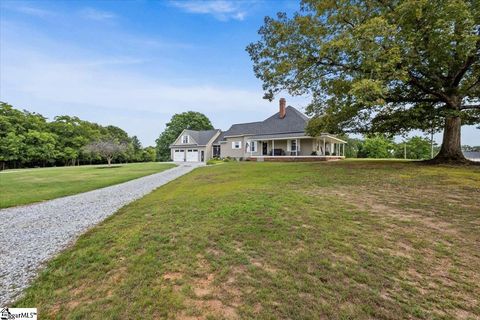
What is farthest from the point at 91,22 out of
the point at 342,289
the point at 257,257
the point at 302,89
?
the point at 342,289

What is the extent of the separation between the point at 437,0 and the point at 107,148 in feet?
123

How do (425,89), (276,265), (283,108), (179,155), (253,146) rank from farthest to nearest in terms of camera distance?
1. (179,155)
2. (253,146)
3. (283,108)
4. (425,89)
5. (276,265)

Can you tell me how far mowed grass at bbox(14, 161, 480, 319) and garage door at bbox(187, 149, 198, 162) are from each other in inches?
1337

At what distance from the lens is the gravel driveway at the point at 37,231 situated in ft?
11.5

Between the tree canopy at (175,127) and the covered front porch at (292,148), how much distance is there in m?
29.1

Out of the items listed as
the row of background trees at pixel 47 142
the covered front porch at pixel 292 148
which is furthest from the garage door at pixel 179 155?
the covered front porch at pixel 292 148

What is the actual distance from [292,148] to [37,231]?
23.4m

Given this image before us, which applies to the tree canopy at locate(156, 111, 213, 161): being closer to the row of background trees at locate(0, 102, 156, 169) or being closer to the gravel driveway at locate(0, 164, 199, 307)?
the row of background trees at locate(0, 102, 156, 169)

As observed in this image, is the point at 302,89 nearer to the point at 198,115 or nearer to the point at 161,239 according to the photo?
the point at 161,239

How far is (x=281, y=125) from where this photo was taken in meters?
27.8

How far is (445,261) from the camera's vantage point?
3334 millimetres

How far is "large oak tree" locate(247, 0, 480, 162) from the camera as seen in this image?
938 cm

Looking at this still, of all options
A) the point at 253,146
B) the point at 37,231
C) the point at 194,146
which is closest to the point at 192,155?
the point at 194,146

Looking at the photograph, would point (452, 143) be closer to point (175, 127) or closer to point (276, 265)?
point (276, 265)
